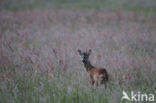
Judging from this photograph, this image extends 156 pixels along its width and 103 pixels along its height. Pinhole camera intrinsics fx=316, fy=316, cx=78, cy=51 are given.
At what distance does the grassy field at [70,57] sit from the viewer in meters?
6.73

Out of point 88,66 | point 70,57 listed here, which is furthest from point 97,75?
point 70,57

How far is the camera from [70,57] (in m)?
9.15

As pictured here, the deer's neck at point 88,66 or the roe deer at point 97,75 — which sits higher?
the deer's neck at point 88,66

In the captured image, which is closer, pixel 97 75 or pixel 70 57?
pixel 97 75

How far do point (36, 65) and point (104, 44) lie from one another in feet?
11.7

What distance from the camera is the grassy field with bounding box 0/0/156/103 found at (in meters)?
6.73

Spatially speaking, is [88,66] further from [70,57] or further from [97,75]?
[70,57]

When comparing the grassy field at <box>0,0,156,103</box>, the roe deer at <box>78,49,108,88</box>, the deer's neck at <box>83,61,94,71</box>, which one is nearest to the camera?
the grassy field at <box>0,0,156,103</box>

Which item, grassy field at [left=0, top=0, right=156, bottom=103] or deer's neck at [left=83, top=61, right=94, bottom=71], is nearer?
grassy field at [left=0, top=0, right=156, bottom=103]

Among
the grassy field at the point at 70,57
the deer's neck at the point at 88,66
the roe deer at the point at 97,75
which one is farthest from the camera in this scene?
the deer's neck at the point at 88,66

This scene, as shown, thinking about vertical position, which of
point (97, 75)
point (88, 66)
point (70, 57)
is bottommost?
point (97, 75)

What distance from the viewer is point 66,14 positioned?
1781 cm

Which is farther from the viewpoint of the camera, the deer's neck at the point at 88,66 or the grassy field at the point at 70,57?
the deer's neck at the point at 88,66

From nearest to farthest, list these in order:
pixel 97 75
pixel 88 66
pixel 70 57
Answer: pixel 97 75 → pixel 88 66 → pixel 70 57
